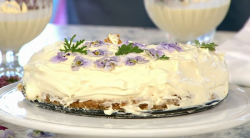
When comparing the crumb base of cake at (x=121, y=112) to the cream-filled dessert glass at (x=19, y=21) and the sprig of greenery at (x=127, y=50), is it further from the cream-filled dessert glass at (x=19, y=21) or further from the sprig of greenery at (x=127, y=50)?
the cream-filled dessert glass at (x=19, y=21)

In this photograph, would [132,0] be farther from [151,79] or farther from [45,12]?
[151,79]

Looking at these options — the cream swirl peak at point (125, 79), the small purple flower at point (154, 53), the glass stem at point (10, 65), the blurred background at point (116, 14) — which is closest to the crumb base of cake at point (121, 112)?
the cream swirl peak at point (125, 79)

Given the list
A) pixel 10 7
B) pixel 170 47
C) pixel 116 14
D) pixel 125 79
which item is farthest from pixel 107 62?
pixel 116 14

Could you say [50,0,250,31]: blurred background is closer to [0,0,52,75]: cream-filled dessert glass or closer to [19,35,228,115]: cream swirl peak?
[0,0,52,75]: cream-filled dessert glass

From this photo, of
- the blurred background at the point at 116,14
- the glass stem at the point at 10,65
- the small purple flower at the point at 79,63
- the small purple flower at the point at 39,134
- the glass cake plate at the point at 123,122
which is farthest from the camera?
the blurred background at the point at 116,14

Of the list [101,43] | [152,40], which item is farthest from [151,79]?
[152,40]
